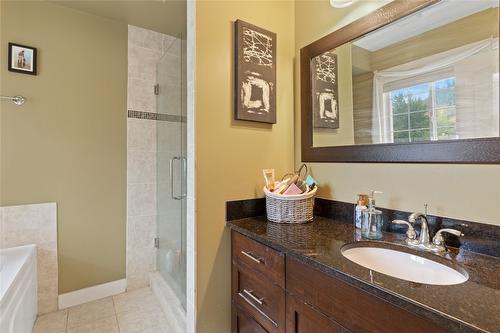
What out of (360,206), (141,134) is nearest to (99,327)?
(141,134)

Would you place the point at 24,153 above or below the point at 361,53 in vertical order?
below

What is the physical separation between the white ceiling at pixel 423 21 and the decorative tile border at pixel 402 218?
785 mm

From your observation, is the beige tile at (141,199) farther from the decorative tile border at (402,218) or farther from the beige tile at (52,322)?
the decorative tile border at (402,218)

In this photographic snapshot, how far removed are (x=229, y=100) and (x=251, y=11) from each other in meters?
0.56

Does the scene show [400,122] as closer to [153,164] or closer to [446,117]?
[446,117]

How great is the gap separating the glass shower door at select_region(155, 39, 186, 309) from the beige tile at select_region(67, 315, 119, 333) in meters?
0.46

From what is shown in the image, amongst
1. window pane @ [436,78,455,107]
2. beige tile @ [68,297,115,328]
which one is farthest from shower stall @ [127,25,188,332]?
window pane @ [436,78,455,107]

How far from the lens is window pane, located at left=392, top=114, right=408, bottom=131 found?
1.11m

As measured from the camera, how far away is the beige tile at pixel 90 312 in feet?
6.08

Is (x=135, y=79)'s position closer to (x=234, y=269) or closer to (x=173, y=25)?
(x=173, y=25)

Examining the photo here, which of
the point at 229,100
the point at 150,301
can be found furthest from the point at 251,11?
the point at 150,301

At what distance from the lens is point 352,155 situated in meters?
1.32

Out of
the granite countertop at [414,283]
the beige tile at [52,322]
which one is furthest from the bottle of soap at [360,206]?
the beige tile at [52,322]

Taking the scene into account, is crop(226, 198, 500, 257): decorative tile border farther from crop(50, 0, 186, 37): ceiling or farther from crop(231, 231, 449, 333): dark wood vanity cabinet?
crop(50, 0, 186, 37): ceiling
